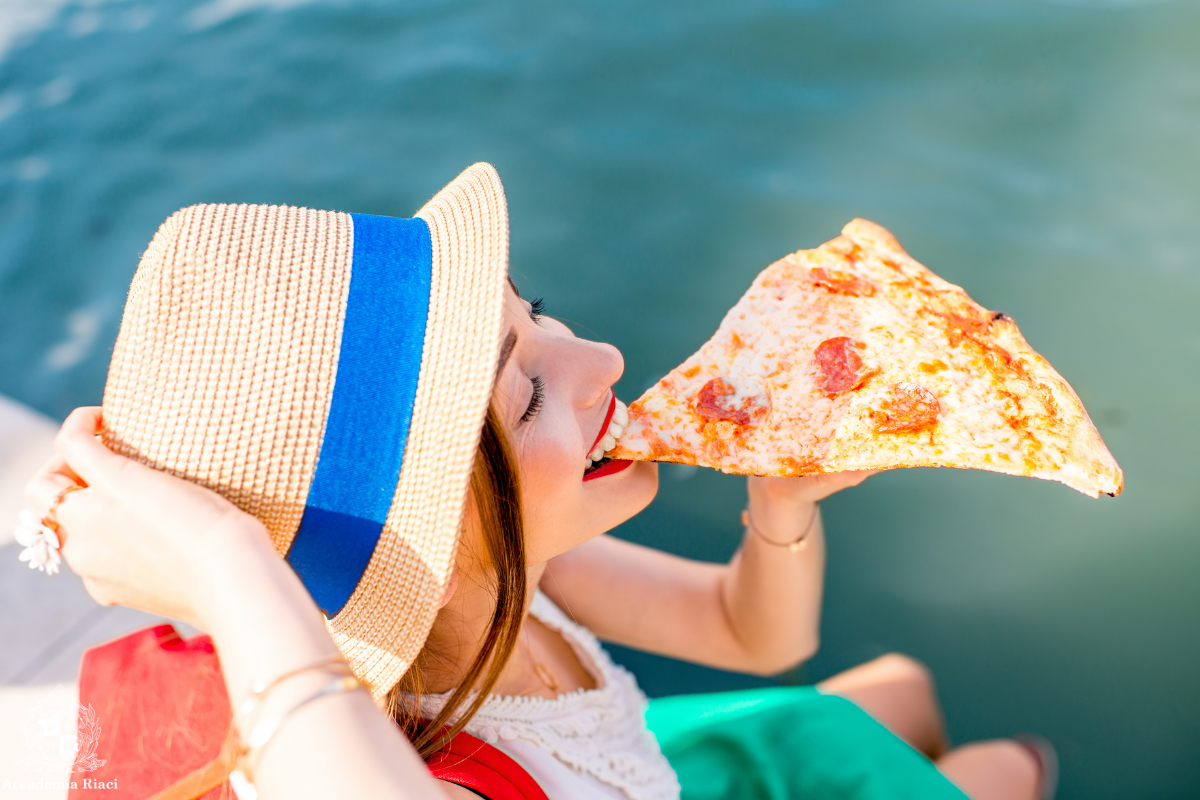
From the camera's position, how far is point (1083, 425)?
143cm

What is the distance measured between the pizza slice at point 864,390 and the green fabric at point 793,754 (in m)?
0.87

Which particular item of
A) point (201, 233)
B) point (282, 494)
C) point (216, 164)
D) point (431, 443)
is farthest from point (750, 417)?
point (216, 164)

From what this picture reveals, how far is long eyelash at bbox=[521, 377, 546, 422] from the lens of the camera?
1245 mm

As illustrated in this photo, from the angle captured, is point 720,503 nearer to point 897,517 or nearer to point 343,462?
point 897,517

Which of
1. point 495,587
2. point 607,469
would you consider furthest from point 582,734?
point 607,469

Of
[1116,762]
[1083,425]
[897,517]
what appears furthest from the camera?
[897,517]

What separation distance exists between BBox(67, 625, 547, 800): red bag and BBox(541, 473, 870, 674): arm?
807mm

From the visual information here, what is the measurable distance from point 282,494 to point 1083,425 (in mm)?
1356

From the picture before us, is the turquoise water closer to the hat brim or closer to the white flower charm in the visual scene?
the hat brim

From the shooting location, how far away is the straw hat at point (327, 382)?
969 mm

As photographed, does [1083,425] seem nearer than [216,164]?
Yes

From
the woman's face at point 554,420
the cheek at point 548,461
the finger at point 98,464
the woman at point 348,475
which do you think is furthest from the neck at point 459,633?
the finger at point 98,464

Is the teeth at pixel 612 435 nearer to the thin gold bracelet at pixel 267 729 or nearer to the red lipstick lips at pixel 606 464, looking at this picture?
→ the red lipstick lips at pixel 606 464

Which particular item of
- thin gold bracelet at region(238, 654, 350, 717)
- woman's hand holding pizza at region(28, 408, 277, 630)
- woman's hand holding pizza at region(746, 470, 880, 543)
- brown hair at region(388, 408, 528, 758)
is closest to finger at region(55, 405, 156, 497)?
woman's hand holding pizza at region(28, 408, 277, 630)
